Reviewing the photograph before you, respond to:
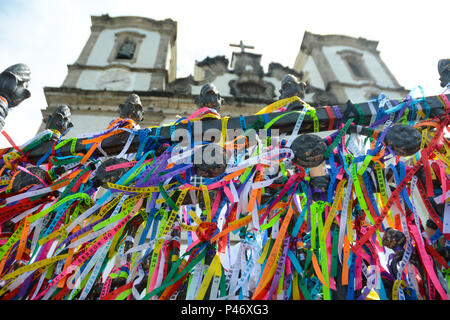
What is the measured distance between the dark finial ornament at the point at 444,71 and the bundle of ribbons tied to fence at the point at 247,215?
0.52m

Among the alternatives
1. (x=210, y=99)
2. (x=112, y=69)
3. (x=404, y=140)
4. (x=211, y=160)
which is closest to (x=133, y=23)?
(x=112, y=69)

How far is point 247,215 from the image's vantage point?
5.40ft

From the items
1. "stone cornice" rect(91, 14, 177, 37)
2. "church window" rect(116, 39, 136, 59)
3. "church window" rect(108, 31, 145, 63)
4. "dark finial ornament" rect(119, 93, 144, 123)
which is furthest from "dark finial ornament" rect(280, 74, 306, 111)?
"stone cornice" rect(91, 14, 177, 37)

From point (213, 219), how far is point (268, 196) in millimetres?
385

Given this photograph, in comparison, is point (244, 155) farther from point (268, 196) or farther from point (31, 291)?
point (31, 291)

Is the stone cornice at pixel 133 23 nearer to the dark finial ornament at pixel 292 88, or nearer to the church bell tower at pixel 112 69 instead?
the church bell tower at pixel 112 69

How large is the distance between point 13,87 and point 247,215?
2.08 metres

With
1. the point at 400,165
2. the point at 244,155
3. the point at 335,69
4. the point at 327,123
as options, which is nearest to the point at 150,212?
the point at 244,155

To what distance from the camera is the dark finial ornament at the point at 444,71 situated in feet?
7.29

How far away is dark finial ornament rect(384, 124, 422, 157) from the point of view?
58.8 inches

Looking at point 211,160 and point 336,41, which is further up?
point 336,41

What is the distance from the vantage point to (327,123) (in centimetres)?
184

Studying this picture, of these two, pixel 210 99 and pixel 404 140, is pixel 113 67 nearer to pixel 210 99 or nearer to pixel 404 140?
pixel 210 99

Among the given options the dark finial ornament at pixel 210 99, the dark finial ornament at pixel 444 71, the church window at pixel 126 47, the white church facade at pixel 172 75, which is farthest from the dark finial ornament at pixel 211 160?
the church window at pixel 126 47
